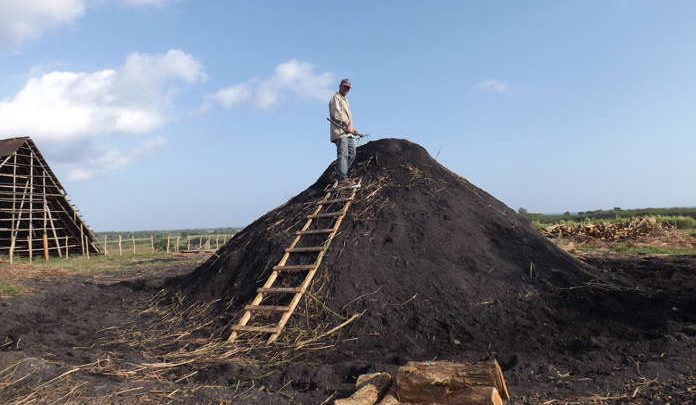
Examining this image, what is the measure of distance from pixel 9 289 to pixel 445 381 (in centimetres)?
1016

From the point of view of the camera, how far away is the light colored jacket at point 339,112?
7.78 meters

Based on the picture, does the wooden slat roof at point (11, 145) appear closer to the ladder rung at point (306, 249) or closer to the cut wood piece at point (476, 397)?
the ladder rung at point (306, 249)

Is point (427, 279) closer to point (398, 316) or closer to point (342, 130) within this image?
point (398, 316)

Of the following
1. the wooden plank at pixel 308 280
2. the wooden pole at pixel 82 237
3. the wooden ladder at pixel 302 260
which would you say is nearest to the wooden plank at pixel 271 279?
the wooden ladder at pixel 302 260

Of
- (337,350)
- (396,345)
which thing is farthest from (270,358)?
(396,345)

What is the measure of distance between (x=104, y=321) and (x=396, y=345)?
15.3ft

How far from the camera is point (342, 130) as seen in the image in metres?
7.95

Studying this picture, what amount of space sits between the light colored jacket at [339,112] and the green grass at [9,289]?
7.38 metres

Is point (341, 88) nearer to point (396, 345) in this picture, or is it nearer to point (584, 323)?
point (396, 345)

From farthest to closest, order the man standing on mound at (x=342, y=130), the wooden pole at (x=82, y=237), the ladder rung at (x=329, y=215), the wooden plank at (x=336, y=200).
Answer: the wooden pole at (x=82, y=237), the man standing on mound at (x=342, y=130), the wooden plank at (x=336, y=200), the ladder rung at (x=329, y=215)

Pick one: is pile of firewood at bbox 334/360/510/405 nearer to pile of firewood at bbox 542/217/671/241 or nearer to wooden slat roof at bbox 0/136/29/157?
pile of firewood at bbox 542/217/671/241

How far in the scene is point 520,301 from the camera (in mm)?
5883

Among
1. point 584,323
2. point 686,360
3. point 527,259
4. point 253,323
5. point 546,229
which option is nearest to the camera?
point 686,360

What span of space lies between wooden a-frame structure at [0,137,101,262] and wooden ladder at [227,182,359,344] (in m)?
17.1
